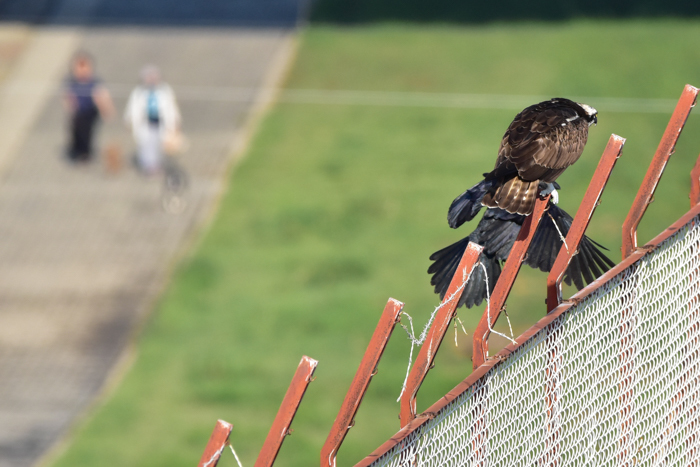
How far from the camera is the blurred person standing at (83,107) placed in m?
14.5

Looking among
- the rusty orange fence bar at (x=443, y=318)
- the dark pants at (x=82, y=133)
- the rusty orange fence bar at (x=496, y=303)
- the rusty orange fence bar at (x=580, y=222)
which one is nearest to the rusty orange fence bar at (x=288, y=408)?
the rusty orange fence bar at (x=443, y=318)

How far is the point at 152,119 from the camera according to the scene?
13.9 m

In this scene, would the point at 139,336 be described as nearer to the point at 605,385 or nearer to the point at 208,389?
the point at 208,389

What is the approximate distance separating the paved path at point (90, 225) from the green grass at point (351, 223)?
0.47m

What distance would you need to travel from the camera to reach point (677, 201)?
13.1 m

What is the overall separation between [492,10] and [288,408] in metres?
17.0

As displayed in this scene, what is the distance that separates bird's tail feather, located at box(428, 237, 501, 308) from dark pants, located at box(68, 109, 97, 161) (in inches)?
462

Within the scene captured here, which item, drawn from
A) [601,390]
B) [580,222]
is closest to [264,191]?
[601,390]

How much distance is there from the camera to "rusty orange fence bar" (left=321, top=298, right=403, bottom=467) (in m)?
2.41

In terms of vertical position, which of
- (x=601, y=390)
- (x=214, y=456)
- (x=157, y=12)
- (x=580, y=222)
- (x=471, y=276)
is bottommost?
(x=214, y=456)

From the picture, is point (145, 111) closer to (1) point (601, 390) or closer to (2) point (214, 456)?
(1) point (601, 390)

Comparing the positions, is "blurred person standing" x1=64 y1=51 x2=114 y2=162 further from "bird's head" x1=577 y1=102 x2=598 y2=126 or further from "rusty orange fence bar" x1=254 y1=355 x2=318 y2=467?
"rusty orange fence bar" x1=254 y1=355 x2=318 y2=467

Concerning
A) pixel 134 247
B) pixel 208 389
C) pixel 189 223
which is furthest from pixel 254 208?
pixel 208 389

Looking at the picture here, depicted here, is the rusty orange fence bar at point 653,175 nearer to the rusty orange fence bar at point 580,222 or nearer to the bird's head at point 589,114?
the rusty orange fence bar at point 580,222
